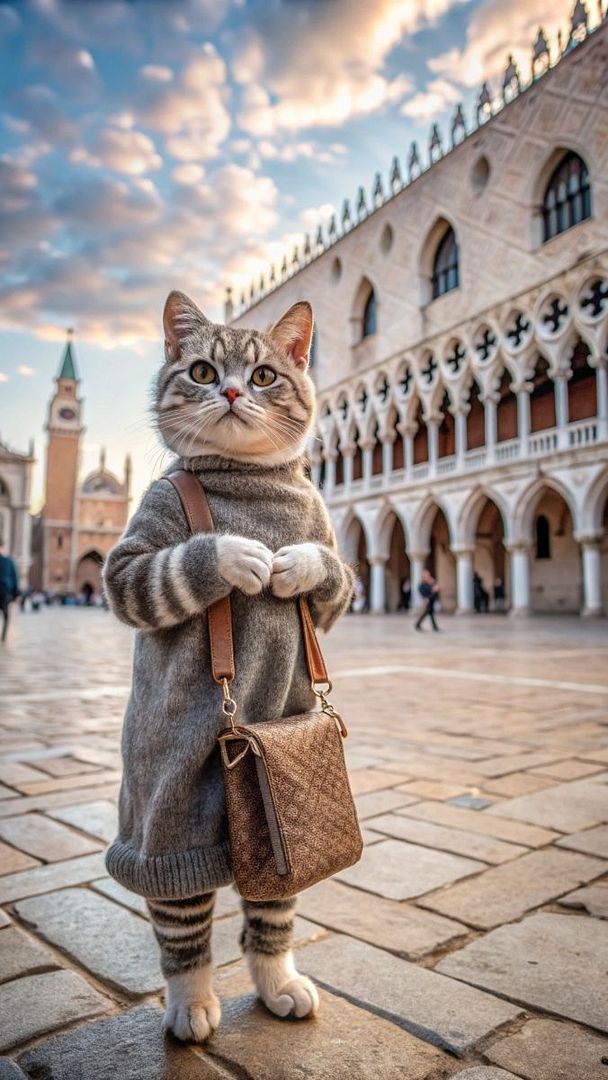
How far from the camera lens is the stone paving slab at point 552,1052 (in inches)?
50.4

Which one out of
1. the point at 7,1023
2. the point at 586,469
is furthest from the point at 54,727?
the point at 586,469

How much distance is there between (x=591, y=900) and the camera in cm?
200

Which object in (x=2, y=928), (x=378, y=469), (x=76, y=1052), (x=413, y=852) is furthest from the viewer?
(x=378, y=469)

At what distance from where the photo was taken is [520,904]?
201cm

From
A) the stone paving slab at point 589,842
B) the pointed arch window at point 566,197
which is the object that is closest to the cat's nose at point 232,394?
the stone paving slab at point 589,842

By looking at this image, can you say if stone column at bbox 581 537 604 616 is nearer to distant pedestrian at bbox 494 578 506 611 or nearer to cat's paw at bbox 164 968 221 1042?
distant pedestrian at bbox 494 578 506 611

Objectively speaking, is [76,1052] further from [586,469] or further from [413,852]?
[586,469]

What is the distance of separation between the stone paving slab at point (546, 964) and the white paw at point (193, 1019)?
0.53m

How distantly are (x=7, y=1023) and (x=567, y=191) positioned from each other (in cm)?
2244

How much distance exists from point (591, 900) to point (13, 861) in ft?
5.50

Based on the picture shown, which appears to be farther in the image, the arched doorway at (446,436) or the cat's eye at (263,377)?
the arched doorway at (446,436)

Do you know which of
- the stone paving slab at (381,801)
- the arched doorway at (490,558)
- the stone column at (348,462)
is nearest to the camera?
the stone paving slab at (381,801)

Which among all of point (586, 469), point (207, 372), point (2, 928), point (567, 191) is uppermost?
point (567, 191)

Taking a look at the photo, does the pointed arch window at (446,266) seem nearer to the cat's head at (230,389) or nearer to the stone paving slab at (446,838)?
the stone paving slab at (446,838)
